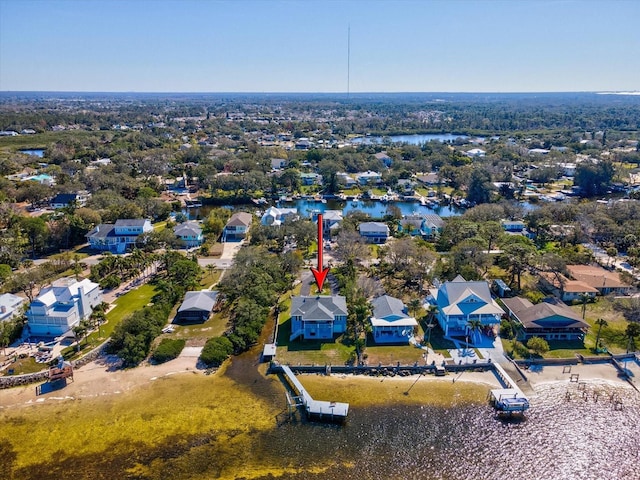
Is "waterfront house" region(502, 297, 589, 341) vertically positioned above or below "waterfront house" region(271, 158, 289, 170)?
below

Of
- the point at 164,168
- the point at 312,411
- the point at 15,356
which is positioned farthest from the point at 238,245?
the point at 164,168

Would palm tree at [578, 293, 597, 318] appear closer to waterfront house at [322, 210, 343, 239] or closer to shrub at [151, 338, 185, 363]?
waterfront house at [322, 210, 343, 239]

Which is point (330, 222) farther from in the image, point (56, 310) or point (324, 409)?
point (324, 409)

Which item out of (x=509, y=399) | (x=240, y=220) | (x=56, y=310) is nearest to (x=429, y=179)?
(x=240, y=220)

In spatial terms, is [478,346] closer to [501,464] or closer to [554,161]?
[501,464]

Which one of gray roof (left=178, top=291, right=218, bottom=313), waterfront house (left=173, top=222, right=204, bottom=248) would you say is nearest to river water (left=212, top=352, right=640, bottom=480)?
gray roof (left=178, top=291, right=218, bottom=313)

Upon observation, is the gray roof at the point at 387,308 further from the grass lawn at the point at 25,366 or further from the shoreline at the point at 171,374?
the grass lawn at the point at 25,366
